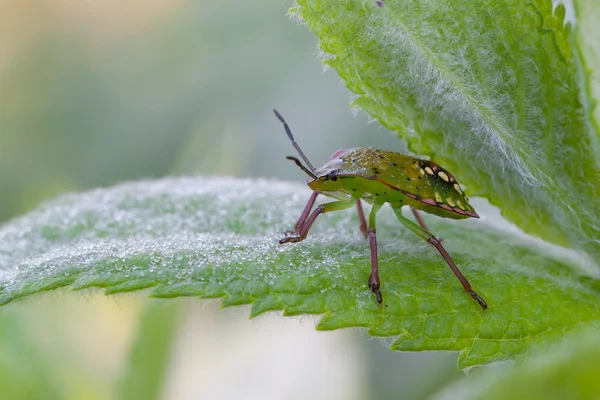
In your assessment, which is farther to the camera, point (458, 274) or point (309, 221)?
point (309, 221)

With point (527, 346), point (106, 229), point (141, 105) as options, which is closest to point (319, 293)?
point (527, 346)

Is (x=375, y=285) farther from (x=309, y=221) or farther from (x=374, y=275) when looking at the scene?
(x=309, y=221)

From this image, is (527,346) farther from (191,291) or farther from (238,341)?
(238,341)

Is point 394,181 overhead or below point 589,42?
below

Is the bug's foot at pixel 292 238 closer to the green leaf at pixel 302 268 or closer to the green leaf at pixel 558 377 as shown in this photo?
the green leaf at pixel 302 268

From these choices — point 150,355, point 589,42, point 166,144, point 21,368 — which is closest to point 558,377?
point 589,42

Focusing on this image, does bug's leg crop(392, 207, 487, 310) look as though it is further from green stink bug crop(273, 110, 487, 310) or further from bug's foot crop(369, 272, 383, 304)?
bug's foot crop(369, 272, 383, 304)

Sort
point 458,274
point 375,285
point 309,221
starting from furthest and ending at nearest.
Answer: point 309,221 < point 458,274 < point 375,285
